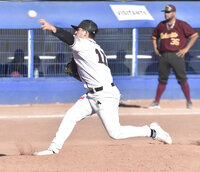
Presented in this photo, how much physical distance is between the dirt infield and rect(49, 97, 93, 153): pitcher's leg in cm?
16

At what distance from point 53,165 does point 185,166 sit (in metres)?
1.60

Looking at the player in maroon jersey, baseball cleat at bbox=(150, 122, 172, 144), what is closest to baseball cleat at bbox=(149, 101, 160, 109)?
the player in maroon jersey

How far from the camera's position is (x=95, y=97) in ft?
23.4

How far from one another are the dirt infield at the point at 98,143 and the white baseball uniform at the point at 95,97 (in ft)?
1.14

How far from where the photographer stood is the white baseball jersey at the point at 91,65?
22.9ft

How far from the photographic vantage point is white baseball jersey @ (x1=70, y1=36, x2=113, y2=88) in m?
6.97

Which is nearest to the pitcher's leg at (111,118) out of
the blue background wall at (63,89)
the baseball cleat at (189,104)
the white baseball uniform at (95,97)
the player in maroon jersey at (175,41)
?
the white baseball uniform at (95,97)

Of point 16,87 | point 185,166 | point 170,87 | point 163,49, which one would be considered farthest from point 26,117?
point 185,166

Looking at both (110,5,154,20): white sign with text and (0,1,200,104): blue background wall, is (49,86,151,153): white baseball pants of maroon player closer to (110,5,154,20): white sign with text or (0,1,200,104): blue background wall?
(0,1,200,104): blue background wall

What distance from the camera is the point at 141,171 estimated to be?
649 cm

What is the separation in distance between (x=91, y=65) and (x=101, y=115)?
651 millimetres

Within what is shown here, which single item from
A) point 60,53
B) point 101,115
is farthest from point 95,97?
point 60,53

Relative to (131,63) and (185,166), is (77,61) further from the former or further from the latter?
(131,63)

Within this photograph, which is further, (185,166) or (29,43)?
(29,43)
